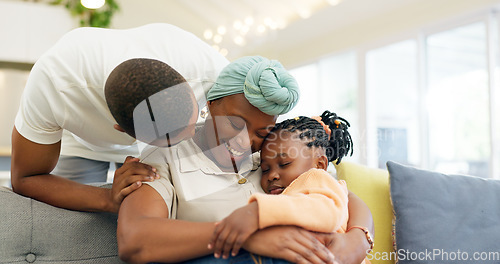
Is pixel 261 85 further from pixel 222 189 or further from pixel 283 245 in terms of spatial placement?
pixel 283 245

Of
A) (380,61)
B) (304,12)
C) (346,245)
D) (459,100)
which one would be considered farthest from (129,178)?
(304,12)

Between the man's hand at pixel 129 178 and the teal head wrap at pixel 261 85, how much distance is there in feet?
0.91

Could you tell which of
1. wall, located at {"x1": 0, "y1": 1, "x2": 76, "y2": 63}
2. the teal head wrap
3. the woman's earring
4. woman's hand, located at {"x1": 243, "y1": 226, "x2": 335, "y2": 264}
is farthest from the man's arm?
wall, located at {"x1": 0, "y1": 1, "x2": 76, "y2": 63}

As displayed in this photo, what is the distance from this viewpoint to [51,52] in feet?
4.22

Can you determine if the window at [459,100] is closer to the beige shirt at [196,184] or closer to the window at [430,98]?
the window at [430,98]

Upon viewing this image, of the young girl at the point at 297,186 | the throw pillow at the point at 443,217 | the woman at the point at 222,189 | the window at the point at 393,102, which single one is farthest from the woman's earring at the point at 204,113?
the window at the point at 393,102

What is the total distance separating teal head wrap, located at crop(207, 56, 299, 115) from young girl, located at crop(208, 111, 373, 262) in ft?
0.46

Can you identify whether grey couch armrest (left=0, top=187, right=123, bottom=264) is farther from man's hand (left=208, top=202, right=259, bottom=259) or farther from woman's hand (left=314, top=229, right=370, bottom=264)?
woman's hand (left=314, top=229, right=370, bottom=264)

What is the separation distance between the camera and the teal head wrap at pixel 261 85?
1.22 meters

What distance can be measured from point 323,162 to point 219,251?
1.97 feet

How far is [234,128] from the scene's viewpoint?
4.14 ft

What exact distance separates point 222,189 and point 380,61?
5560mm

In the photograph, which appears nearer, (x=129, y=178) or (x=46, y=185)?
(x=129, y=178)

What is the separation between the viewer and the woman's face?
4.14 feet
